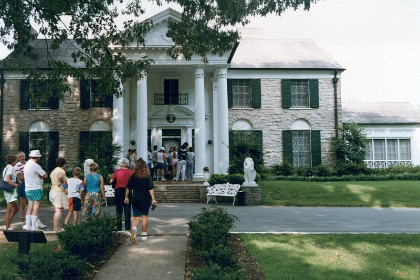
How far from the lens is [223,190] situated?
15.5 m

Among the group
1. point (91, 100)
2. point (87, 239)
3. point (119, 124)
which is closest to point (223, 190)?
point (119, 124)

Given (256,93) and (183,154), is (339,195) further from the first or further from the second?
(256,93)

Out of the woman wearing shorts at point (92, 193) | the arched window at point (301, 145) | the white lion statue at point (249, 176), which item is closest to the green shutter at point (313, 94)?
the arched window at point (301, 145)

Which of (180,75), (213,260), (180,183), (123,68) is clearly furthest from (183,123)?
(213,260)

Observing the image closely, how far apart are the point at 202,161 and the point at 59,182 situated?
10965 mm

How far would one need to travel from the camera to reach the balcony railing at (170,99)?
2311 cm

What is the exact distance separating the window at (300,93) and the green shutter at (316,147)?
174cm

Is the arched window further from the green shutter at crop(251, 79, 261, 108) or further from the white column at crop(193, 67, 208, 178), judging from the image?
the white column at crop(193, 67, 208, 178)

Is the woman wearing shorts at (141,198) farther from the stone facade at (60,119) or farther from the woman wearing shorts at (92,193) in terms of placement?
the stone facade at (60,119)

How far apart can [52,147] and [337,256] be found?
64.8 feet

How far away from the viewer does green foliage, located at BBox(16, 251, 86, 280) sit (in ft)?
16.8

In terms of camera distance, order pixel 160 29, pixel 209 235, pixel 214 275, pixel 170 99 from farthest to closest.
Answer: pixel 170 99, pixel 160 29, pixel 209 235, pixel 214 275

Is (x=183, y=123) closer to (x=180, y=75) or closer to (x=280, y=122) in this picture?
(x=180, y=75)

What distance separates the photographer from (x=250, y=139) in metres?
21.2
